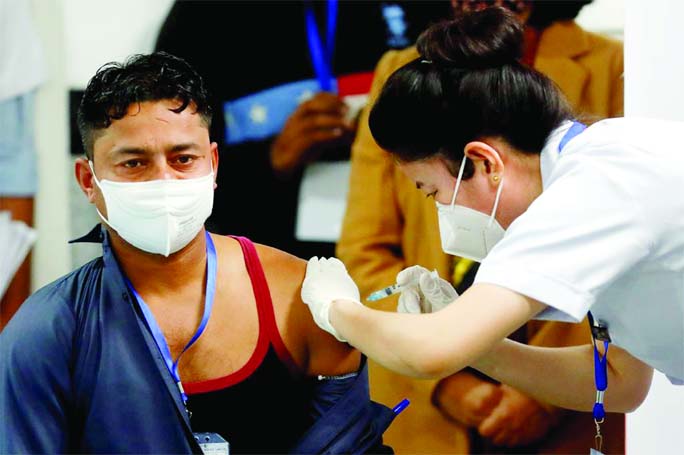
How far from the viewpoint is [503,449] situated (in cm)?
235

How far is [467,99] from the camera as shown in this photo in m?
1.67

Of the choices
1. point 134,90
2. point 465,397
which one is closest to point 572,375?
point 465,397

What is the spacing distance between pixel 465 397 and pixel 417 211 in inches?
20.1

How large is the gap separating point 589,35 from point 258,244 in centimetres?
108

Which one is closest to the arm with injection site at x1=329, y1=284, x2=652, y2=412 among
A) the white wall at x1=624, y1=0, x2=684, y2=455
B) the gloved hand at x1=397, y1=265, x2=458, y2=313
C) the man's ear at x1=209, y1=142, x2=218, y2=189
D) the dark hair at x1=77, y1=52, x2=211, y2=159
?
the gloved hand at x1=397, y1=265, x2=458, y2=313

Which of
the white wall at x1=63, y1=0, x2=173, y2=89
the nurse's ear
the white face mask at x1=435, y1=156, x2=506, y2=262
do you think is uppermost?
the white wall at x1=63, y1=0, x2=173, y2=89

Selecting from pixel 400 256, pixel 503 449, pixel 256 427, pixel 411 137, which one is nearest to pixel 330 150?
pixel 400 256

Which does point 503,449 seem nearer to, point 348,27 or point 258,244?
point 258,244

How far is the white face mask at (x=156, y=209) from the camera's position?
5.58ft

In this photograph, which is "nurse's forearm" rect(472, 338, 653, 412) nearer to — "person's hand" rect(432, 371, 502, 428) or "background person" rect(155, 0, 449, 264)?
"person's hand" rect(432, 371, 502, 428)

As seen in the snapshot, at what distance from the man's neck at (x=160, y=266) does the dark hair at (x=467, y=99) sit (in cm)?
51

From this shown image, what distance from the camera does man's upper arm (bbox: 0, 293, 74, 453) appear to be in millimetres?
1718

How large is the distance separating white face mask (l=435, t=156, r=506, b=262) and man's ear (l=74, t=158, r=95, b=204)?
2.38 feet

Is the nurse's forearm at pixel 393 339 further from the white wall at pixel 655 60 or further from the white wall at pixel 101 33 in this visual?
the white wall at pixel 655 60
